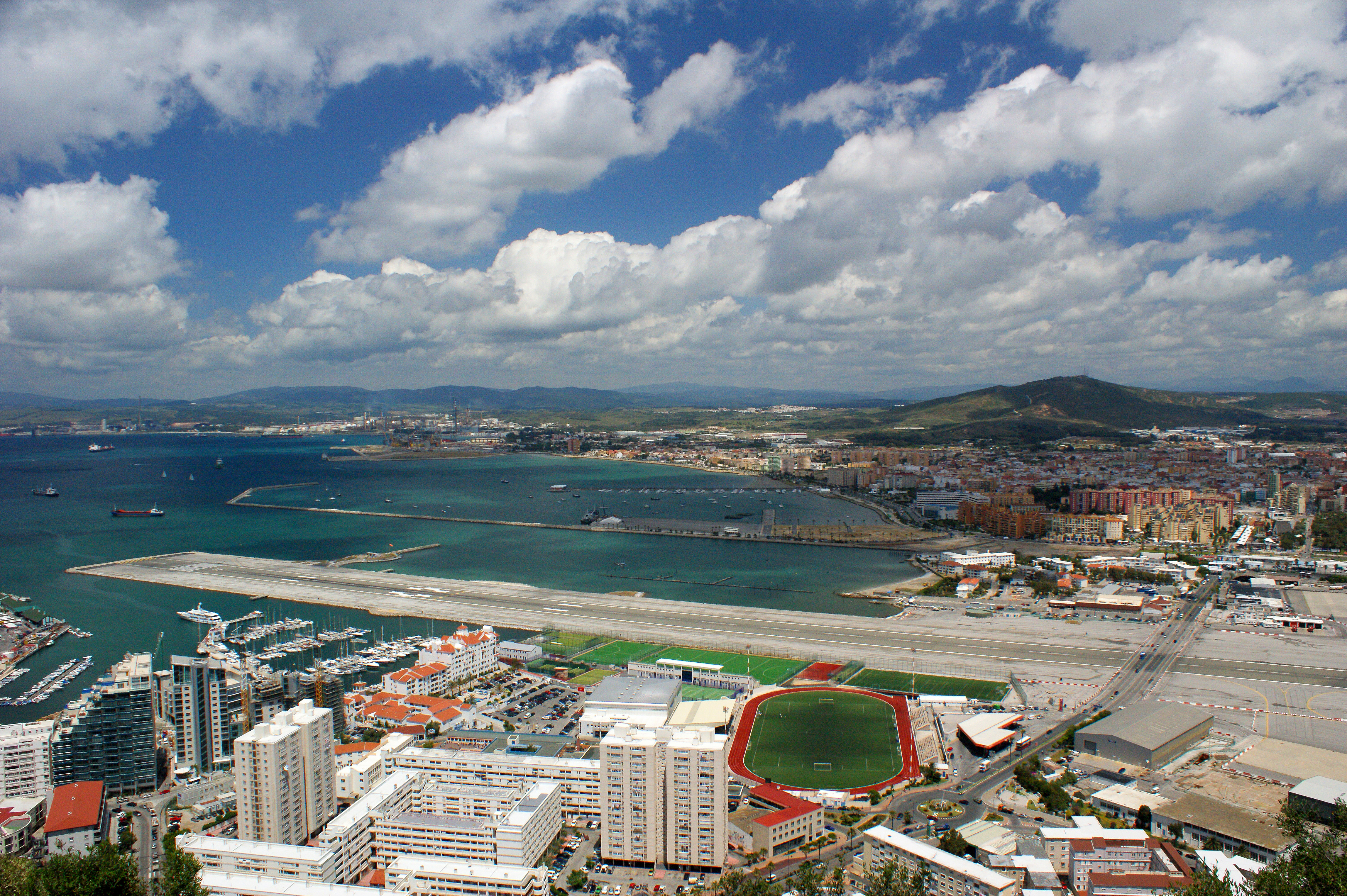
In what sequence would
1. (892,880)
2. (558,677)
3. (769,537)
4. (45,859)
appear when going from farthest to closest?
(769,537)
(558,677)
(45,859)
(892,880)

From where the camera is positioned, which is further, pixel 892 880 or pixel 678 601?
pixel 678 601

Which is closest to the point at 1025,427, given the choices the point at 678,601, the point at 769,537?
the point at 769,537

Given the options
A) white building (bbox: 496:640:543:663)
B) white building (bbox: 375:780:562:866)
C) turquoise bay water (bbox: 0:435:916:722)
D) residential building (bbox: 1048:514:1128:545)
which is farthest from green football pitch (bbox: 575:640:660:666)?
residential building (bbox: 1048:514:1128:545)

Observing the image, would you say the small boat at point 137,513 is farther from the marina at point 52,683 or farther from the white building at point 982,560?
the white building at point 982,560

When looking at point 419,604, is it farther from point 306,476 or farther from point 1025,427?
point 1025,427

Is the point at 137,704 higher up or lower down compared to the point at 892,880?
higher up

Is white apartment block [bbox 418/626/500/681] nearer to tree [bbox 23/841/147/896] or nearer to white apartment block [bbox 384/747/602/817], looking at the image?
white apartment block [bbox 384/747/602/817]
